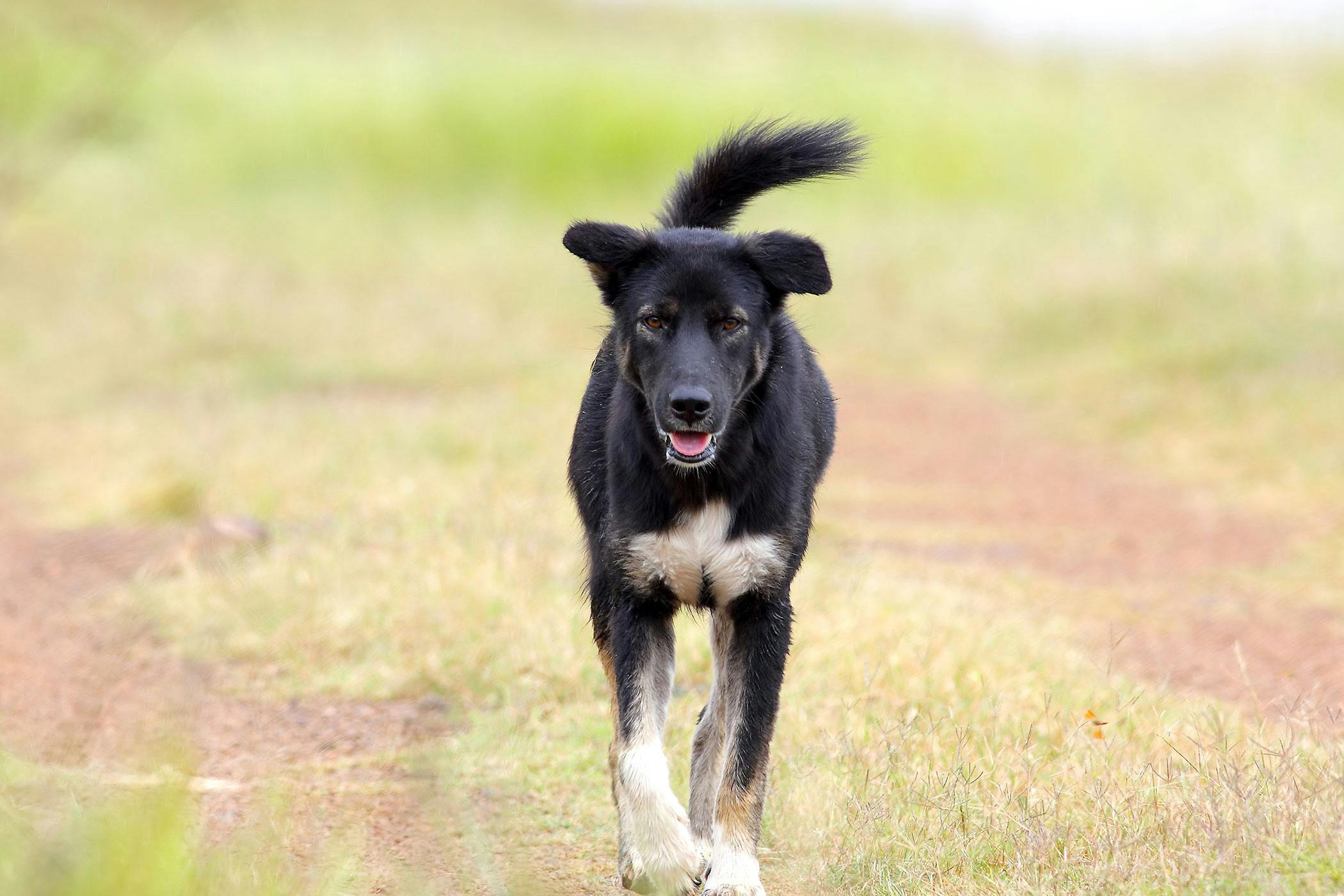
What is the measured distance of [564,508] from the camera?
8117mm

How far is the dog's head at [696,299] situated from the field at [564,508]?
1.10 metres

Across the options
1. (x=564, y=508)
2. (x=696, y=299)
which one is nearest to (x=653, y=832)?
(x=696, y=299)

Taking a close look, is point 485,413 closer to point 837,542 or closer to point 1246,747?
point 837,542

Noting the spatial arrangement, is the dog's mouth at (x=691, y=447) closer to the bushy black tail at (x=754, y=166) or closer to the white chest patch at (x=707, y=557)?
the white chest patch at (x=707, y=557)

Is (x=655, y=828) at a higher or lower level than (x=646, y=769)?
lower

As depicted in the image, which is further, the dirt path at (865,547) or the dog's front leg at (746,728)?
the dirt path at (865,547)

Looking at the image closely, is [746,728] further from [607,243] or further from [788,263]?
[607,243]

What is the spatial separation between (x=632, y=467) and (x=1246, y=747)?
201 centimetres

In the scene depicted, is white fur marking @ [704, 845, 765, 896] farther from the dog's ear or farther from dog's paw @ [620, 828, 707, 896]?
the dog's ear

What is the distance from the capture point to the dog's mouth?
3.99 metres

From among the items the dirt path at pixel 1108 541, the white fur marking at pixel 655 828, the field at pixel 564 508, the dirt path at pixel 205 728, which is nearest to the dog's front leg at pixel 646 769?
the white fur marking at pixel 655 828

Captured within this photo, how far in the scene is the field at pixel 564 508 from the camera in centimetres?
385

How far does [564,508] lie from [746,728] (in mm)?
4229

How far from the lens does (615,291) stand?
14.5 feet
